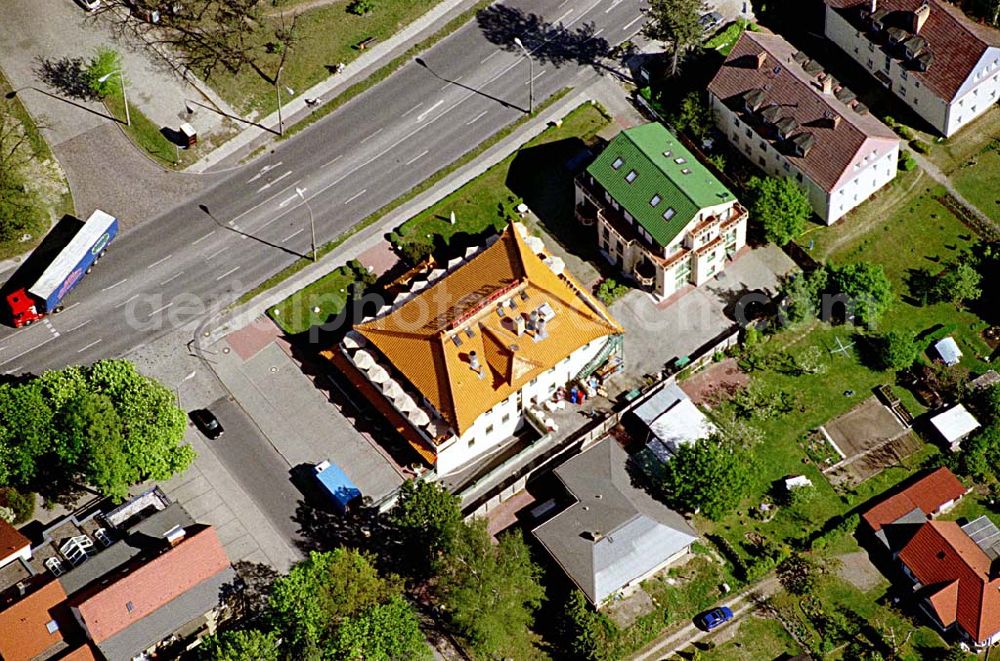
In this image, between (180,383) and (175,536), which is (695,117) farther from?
(175,536)

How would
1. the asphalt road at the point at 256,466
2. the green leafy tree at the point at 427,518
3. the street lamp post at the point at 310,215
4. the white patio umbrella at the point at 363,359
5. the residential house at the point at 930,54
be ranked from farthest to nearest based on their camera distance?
the residential house at the point at 930,54 → the street lamp post at the point at 310,215 → the white patio umbrella at the point at 363,359 → the asphalt road at the point at 256,466 → the green leafy tree at the point at 427,518

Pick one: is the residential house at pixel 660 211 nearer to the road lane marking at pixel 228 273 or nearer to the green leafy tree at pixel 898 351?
the green leafy tree at pixel 898 351

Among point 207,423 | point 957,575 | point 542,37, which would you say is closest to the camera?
point 957,575

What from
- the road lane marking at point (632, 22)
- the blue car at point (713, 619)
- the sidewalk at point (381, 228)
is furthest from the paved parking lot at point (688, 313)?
the road lane marking at point (632, 22)

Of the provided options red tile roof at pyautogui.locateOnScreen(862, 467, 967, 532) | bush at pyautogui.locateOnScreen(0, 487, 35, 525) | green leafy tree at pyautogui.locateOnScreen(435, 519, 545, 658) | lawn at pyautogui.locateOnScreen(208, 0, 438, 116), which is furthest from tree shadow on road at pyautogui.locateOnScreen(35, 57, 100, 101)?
red tile roof at pyautogui.locateOnScreen(862, 467, 967, 532)

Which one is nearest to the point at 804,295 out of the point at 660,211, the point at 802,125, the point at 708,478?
the point at 660,211

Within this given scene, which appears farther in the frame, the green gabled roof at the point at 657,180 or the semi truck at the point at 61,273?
the semi truck at the point at 61,273
